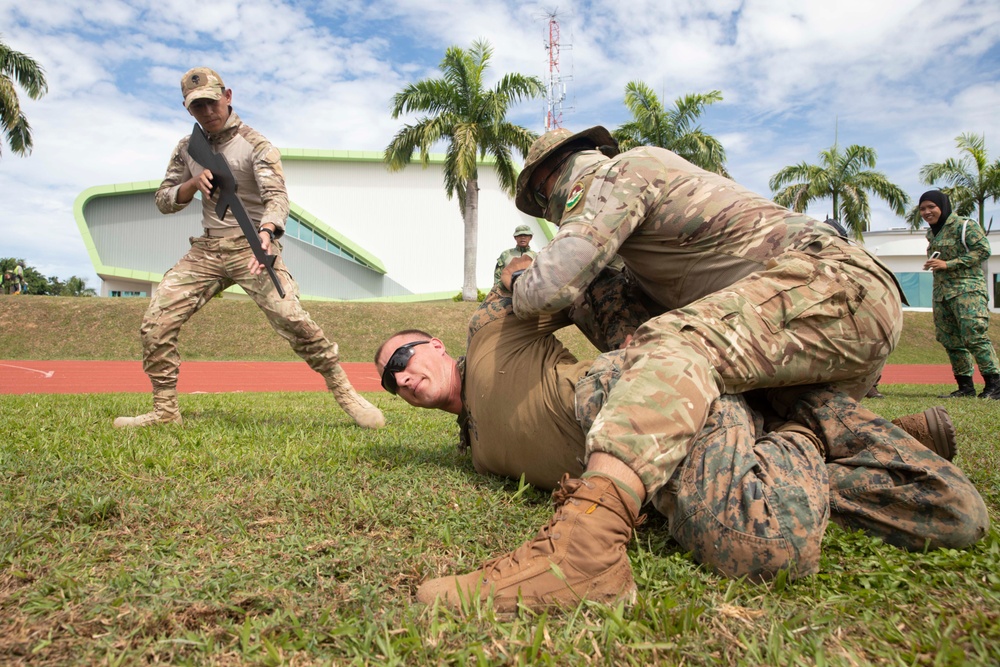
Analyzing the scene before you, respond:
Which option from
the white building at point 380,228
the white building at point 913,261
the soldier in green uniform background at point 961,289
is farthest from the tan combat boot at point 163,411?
the white building at point 380,228

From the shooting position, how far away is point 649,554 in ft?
6.57

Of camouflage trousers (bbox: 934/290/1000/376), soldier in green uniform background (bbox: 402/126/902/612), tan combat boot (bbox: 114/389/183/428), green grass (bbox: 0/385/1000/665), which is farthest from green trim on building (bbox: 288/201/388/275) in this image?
soldier in green uniform background (bbox: 402/126/902/612)

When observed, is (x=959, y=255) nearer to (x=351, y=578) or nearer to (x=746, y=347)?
(x=746, y=347)

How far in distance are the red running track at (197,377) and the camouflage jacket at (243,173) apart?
4.59 m

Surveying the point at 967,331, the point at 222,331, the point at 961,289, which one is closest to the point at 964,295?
the point at 961,289

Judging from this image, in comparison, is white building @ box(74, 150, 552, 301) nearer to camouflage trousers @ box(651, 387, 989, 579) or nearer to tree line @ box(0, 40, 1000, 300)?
tree line @ box(0, 40, 1000, 300)

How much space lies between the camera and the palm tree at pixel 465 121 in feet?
74.9

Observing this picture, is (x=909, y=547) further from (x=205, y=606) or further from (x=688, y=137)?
(x=688, y=137)

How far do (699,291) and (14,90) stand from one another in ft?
79.3

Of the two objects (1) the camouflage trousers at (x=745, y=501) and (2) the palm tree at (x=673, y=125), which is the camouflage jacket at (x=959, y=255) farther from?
(2) the palm tree at (x=673, y=125)

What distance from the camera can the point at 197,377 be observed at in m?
12.0

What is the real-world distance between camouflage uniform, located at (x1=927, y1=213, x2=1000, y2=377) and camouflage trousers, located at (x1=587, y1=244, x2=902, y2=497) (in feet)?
22.3

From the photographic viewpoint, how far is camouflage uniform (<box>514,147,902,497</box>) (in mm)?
1901

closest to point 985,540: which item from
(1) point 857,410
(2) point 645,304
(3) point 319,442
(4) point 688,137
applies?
(1) point 857,410
